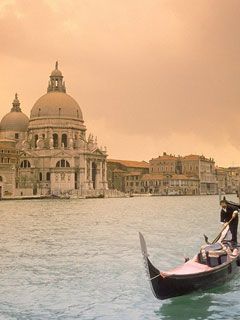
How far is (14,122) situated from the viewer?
94562mm

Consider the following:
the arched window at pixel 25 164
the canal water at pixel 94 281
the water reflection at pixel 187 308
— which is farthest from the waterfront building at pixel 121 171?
the water reflection at pixel 187 308

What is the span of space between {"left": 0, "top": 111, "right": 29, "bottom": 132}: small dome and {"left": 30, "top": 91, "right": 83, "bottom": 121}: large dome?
3.58m

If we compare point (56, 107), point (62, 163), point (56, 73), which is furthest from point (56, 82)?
point (62, 163)

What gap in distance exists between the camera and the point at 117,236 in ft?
69.5

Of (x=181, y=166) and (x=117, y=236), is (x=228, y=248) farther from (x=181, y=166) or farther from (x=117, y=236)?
(x=181, y=166)

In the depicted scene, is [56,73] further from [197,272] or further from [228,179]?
[197,272]

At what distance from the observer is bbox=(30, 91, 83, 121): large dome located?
293ft

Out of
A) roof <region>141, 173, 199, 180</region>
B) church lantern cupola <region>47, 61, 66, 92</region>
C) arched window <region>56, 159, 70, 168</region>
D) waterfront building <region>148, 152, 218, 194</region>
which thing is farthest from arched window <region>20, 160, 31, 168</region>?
waterfront building <region>148, 152, 218, 194</region>

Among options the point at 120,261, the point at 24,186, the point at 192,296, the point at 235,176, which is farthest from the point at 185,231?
the point at 235,176

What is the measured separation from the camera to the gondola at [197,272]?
9.11 metres

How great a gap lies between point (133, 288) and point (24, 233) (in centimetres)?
1196

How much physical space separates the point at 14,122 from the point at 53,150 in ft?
41.9

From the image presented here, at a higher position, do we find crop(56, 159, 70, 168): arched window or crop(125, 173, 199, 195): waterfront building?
crop(56, 159, 70, 168): arched window

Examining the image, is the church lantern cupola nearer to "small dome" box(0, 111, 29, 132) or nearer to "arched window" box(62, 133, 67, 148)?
"small dome" box(0, 111, 29, 132)
